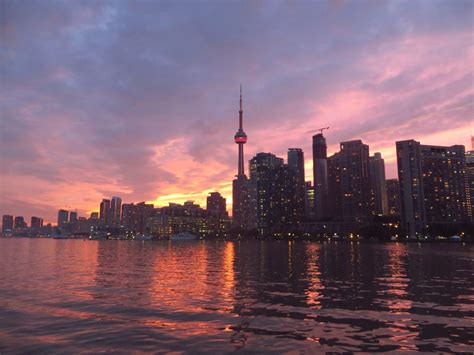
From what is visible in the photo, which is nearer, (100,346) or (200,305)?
(100,346)

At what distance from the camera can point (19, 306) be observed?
36406 millimetres

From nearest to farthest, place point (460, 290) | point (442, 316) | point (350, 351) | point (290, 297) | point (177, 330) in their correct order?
point (350, 351) < point (177, 330) < point (442, 316) < point (290, 297) < point (460, 290)

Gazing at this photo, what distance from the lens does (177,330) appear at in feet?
88.0

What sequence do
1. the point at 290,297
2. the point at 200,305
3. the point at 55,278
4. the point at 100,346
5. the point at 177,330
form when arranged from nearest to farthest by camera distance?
1. the point at 100,346
2. the point at 177,330
3. the point at 200,305
4. the point at 290,297
5. the point at 55,278

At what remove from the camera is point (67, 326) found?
28250 millimetres

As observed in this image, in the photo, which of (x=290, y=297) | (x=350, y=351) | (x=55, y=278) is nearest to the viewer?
(x=350, y=351)

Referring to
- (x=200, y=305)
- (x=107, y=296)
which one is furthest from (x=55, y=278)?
(x=200, y=305)

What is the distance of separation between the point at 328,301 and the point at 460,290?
19304mm

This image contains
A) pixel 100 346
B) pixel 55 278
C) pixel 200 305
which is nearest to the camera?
pixel 100 346

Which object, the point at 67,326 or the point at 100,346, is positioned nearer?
the point at 100,346

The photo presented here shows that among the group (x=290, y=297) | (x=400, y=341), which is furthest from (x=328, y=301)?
(x=400, y=341)

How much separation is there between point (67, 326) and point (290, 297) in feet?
72.7

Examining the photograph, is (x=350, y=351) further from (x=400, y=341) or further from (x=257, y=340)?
(x=257, y=340)

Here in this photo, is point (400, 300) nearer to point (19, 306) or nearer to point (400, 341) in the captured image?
point (400, 341)
